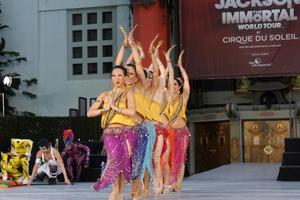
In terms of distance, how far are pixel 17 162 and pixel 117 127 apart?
22.1ft

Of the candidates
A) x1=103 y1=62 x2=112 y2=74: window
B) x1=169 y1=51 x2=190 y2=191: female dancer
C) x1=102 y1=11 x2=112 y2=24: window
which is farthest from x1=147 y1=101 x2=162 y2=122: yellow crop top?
x1=102 y1=11 x2=112 y2=24: window

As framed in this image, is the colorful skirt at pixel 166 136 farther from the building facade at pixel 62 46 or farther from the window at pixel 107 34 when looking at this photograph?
the window at pixel 107 34

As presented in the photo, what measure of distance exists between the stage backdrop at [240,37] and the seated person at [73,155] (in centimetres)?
1191

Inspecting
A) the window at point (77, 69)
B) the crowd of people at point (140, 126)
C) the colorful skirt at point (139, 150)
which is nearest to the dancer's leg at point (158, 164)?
the crowd of people at point (140, 126)

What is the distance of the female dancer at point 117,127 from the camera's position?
24.6 ft

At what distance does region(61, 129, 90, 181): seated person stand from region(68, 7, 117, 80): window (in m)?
14.5

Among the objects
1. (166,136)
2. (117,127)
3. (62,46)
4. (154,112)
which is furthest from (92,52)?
(117,127)

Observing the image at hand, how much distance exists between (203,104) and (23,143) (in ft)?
57.6

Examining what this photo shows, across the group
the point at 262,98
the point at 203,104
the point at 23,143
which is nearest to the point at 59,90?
the point at 203,104

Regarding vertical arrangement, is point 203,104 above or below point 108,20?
below

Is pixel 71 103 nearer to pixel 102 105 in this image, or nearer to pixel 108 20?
pixel 108 20

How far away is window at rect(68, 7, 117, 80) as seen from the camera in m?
28.7

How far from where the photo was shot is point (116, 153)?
24.8 feet

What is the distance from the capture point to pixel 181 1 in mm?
25812
